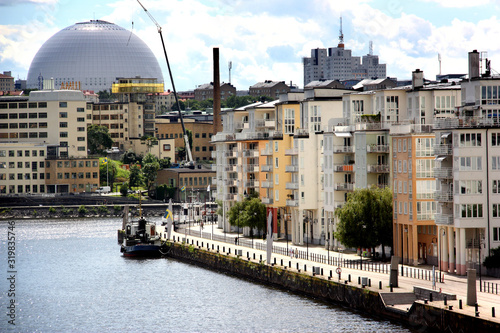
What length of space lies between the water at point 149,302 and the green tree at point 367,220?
403 inches

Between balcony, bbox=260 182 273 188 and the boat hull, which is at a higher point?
balcony, bbox=260 182 273 188

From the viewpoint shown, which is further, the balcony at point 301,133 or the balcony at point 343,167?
the balcony at point 301,133

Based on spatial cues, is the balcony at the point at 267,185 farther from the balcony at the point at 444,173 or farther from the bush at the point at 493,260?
the bush at the point at 493,260

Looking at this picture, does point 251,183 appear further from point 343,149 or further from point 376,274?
point 376,274

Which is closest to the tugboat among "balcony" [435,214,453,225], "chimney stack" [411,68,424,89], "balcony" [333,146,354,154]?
"balcony" [333,146,354,154]

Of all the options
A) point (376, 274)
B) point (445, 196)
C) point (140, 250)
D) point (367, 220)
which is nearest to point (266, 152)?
point (140, 250)

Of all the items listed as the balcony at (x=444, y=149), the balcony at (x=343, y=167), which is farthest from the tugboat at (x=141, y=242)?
the balcony at (x=444, y=149)

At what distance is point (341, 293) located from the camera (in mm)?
78438

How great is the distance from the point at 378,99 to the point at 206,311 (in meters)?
35.2

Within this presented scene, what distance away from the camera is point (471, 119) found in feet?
270

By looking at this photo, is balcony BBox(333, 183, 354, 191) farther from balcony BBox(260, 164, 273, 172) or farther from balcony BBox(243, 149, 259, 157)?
balcony BBox(243, 149, 259, 157)

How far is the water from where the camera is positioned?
7400 centimetres

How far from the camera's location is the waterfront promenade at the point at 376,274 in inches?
2598

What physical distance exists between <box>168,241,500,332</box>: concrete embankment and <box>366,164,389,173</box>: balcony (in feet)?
47.7
